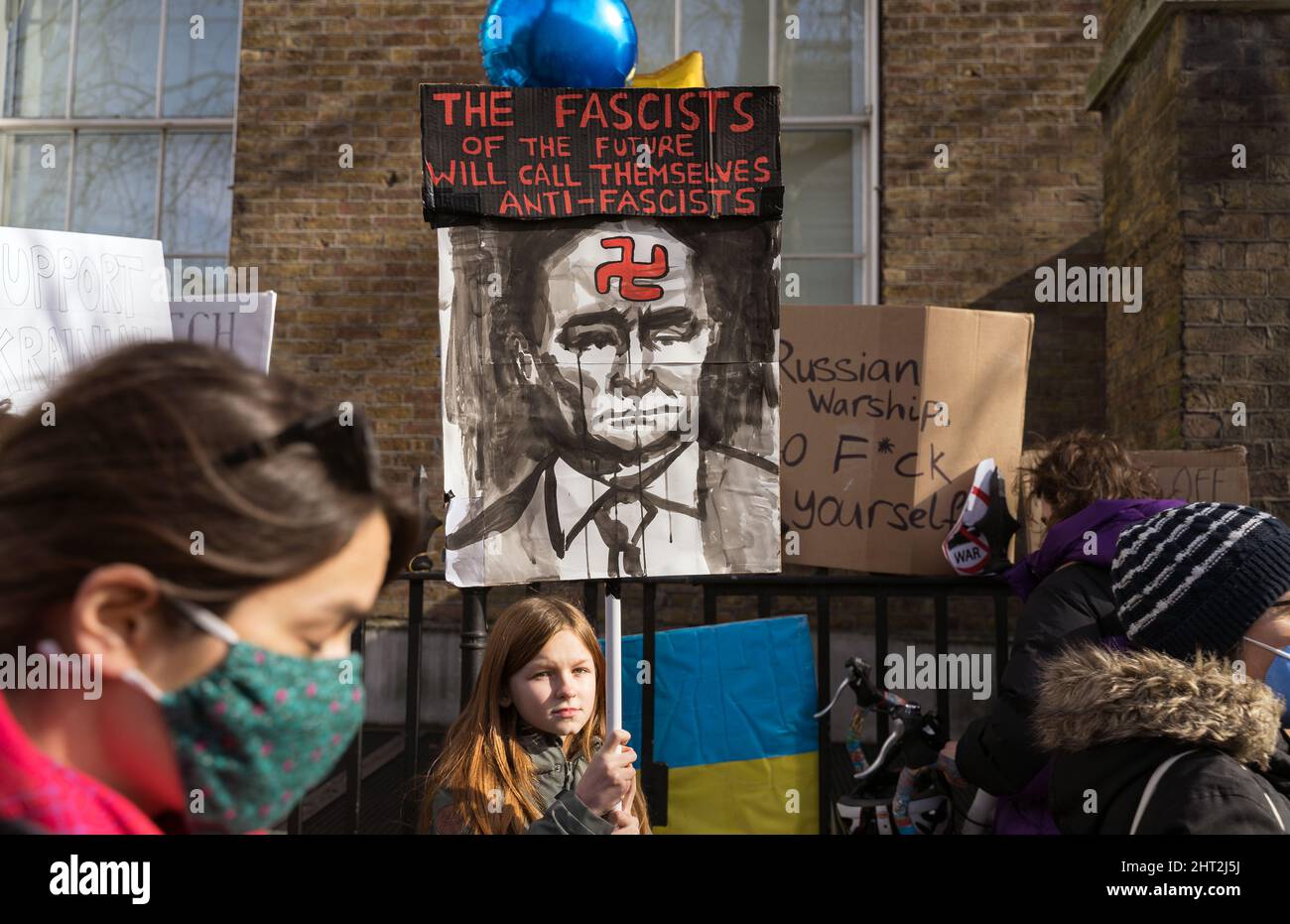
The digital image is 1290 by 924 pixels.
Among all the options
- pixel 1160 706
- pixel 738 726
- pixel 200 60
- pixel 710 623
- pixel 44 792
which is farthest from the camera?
pixel 200 60

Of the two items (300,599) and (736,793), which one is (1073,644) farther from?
(300,599)

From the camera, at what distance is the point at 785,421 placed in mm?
3500

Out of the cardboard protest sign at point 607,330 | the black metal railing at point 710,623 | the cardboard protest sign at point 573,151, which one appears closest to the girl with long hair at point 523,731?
the cardboard protest sign at point 607,330

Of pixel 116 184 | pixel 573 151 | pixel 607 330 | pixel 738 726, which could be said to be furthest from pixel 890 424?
pixel 116 184

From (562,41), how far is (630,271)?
33.4 inches

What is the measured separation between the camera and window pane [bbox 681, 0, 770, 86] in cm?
691

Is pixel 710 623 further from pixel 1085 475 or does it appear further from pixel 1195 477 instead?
pixel 1195 477

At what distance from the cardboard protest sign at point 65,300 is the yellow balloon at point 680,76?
6.03ft

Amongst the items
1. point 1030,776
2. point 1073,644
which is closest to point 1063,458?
point 1073,644

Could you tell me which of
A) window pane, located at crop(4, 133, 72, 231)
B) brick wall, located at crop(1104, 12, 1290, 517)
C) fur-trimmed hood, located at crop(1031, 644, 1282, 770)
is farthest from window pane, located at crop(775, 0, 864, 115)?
fur-trimmed hood, located at crop(1031, 644, 1282, 770)

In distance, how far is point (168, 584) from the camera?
30.3 inches

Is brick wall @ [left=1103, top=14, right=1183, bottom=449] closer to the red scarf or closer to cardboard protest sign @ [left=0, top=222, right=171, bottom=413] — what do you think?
cardboard protest sign @ [left=0, top=222, right=171, bottom=413]

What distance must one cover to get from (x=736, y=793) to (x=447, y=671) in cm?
368

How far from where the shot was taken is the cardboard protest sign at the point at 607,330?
2441mm
